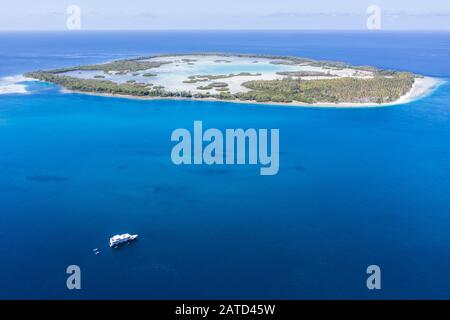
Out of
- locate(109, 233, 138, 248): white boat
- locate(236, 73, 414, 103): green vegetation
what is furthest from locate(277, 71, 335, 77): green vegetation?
locate(109, 233, 138, 248): white boat

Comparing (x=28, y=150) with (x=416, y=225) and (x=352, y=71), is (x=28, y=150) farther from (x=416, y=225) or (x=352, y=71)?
(x=352, y=71)

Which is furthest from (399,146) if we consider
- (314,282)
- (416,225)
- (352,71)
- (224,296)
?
(352,71)

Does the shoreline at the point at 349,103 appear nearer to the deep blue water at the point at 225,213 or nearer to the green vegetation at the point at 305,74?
the deep blue water at the point at 225,213

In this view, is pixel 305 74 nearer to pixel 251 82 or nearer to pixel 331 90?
pixel 251 82

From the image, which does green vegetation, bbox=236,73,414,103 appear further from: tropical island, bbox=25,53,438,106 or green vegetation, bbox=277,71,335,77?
green vegetation, bbox=277,71,335,77

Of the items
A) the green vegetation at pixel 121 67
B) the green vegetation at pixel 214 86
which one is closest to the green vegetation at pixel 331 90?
the green vegetation at pixel 214 86

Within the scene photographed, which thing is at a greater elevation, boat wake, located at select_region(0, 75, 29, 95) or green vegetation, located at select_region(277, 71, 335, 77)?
green vegetation, located at select_region(277, 71, 335, 77)
